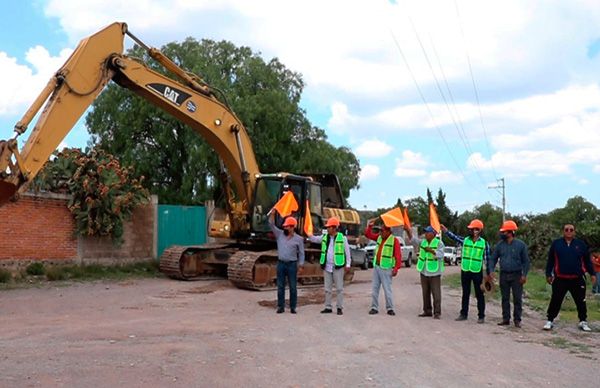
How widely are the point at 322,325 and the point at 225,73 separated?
77.7 feet

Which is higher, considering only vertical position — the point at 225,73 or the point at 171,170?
Answer: the point at 225,73

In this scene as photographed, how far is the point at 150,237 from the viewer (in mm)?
21922

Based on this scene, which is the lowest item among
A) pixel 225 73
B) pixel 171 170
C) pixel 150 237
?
pixel 150 237

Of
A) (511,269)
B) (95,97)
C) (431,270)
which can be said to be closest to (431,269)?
(431,270)

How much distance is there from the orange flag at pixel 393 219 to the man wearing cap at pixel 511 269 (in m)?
1.90

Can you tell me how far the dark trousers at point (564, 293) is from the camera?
36.0ft

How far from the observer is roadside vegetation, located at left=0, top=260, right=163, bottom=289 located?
16.4 metres

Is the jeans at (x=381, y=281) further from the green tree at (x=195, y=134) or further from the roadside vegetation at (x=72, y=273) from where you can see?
the green tree at (x=195, y=134)

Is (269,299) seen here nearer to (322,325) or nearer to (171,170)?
(322,325)

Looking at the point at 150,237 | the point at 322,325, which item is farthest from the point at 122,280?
the point at 322,325

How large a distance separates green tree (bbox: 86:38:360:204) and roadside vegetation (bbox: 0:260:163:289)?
376 inches

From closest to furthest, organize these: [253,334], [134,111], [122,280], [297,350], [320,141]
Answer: [297,350], [253,334], [122,280], [134,111], [320,141]

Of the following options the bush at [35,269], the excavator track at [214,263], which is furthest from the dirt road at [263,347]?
the bush at [35,269]

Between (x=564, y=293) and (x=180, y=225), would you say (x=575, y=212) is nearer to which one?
(x=180, y=225)
